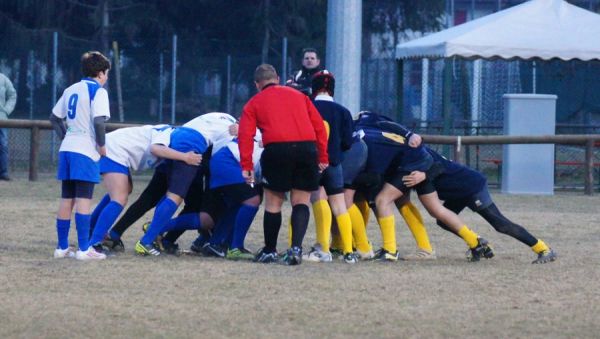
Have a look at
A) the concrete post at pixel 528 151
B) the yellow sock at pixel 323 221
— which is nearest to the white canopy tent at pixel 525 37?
the concrete post at pixel 528 151

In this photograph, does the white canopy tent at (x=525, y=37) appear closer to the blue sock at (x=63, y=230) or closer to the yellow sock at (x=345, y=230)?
the yellow sock at (x=345, y=230)

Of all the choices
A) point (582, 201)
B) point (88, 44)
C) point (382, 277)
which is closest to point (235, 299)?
point (382, 277)

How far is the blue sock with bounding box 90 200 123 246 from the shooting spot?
10.5m

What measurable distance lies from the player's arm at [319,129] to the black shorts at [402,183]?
680 millimetres

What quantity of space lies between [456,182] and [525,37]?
384 inches

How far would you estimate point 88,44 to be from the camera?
3253 centimetres

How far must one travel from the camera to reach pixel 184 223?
1080 cm

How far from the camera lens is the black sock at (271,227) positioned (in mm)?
10109

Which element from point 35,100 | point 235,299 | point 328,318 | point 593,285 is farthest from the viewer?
point 35,100

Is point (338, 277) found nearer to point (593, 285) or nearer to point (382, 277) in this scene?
point (382, 277)

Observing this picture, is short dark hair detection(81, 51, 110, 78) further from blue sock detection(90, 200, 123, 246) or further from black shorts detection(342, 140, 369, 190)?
black shorts detection(342, 140, 369, 190)

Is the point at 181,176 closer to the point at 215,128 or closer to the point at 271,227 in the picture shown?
the point at 215,128

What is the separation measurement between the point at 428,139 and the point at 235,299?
35.1 feet

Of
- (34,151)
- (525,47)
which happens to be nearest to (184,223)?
(34,151)
